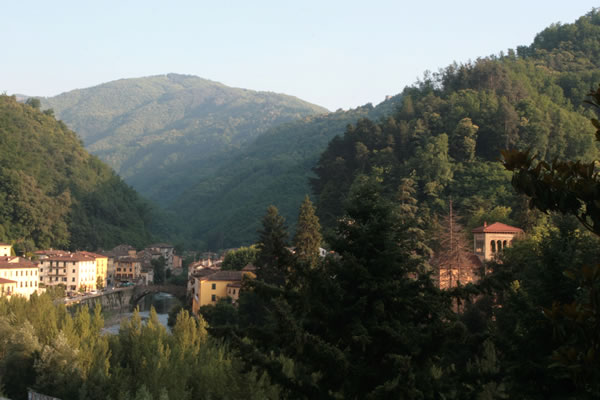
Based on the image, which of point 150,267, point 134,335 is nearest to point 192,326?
point 134,335

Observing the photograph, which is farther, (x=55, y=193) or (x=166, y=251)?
(x=55, y=193)

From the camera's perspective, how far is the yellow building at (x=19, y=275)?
86.2 m

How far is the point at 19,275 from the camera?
89625 millimetres

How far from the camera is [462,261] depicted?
48.7 m

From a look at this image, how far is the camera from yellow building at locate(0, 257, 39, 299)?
86.2 metres

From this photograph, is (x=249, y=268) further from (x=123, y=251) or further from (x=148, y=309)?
(x=123, y=251)

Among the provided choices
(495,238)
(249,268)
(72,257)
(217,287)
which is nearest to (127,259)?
(72,257)

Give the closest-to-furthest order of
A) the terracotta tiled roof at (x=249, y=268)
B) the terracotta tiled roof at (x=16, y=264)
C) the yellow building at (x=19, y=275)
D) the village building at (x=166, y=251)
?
the terracotta tiled roof at (x=249, y=268) → the yellow building at (x=19, y=275) → the terracotta tiled roof at (x=16, y=264) → the village building at (x=166, y=251)

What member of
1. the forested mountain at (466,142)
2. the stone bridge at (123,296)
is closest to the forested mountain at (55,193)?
the stone bridge at (123,296)

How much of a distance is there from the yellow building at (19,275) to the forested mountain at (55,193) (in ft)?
67.5

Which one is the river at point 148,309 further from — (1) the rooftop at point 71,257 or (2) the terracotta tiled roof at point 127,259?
(1) the rooftop at point 71,257

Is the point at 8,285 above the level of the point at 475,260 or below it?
below

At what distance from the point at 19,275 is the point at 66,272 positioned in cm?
1163

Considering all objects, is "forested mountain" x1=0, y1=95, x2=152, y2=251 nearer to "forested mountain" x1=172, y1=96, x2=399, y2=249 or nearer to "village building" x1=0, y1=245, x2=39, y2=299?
"forested mountain" x1=172, y1=96, x2=399, y2=249
